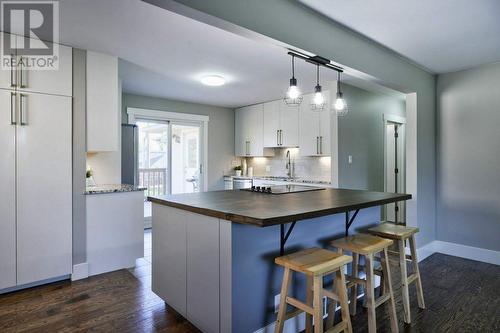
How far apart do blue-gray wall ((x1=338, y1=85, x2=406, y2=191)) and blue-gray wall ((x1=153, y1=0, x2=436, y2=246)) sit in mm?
861

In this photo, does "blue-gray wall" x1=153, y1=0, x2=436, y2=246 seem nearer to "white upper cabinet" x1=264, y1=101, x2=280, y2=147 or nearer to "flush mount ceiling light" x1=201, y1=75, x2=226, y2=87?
"flush mount ceiling light" x1=201, y1=75, x2=226, y2=87

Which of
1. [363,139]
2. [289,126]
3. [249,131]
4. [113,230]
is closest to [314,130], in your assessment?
[289,126]

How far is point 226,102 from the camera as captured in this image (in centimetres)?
573

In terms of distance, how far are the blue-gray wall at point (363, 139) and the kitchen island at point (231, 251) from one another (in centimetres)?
182

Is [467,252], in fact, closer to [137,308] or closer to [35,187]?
[137,308]

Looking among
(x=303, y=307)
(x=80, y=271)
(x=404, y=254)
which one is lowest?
(x=80, y=271)

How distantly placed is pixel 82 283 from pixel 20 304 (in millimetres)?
499

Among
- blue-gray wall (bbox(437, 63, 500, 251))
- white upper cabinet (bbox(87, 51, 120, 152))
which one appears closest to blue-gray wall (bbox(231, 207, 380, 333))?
white upper cabinet (bbox(87, 51, 120, 152))

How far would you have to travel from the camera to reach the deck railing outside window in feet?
17.6

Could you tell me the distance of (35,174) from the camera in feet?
8.96

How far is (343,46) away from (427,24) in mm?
718

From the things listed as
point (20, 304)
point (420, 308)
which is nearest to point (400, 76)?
point (420, 308)

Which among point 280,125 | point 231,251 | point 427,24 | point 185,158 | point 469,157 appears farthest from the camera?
point 185,158

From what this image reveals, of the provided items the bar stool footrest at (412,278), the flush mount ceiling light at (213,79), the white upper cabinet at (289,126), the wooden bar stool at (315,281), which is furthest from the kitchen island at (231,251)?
the white upper cabinet at (289,126)
